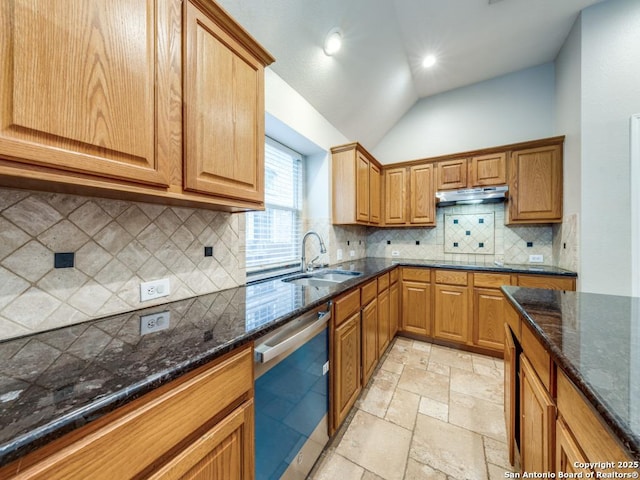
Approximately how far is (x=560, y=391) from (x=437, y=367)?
1853 millimetres

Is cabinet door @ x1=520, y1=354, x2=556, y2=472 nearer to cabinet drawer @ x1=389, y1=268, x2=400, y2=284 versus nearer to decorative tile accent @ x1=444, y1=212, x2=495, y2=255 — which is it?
cabinet drawer @ x1=389, y1=268, x2=400, y2=284

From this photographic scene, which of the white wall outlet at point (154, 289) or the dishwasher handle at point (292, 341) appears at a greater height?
the white wall outlet at point (154, 289)

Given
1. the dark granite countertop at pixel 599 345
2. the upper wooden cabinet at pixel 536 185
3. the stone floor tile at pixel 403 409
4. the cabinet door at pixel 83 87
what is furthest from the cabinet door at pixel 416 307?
the cabinet door at pixel 83 87

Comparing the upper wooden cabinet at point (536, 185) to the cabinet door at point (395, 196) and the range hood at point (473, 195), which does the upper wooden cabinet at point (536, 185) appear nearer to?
the range hood at point (473, 195)

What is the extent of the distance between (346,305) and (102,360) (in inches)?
46.9

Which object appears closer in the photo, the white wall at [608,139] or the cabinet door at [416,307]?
the white wall at [608,139]

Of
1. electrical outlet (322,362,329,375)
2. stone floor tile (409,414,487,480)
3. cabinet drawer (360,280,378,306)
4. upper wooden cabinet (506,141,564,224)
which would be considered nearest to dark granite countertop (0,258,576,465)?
electrical outlet (322,362,329,375)

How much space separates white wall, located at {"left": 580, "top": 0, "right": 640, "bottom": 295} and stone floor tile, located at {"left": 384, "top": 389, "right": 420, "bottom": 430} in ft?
5.91

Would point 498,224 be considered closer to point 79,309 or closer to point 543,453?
point 543,453

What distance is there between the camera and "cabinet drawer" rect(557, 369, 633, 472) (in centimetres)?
48

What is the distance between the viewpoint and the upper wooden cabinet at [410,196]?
3.11 meters

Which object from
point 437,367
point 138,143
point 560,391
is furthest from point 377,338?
point 138,143

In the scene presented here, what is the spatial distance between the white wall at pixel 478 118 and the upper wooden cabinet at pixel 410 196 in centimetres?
48

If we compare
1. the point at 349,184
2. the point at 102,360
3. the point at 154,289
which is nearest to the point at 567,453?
the point at 102,360
